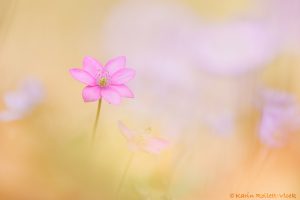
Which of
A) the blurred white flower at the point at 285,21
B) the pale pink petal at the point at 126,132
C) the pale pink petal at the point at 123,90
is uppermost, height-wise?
the blurred white flower at the point at 285,21

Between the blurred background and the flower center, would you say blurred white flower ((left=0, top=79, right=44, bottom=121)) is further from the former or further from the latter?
the flower center

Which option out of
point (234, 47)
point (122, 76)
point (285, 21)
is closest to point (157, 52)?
point (122, 76)

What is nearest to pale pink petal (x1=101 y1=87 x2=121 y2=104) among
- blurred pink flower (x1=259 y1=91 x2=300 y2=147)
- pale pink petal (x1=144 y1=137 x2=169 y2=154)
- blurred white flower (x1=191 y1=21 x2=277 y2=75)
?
pale pink petal (x1=144 y1=137 x2=169 y2=154)

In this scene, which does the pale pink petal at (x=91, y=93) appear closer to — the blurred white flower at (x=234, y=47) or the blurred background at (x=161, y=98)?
the blurred background at (x=161, y=98)

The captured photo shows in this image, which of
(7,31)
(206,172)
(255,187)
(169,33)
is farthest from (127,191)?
(7,31)

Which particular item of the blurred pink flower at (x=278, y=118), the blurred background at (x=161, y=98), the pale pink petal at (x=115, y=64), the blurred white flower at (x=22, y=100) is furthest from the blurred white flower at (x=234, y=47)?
the blurred white flower at (x=22, y=100)

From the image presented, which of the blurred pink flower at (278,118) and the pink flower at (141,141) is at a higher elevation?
the blurred pink flower at (278,118)
